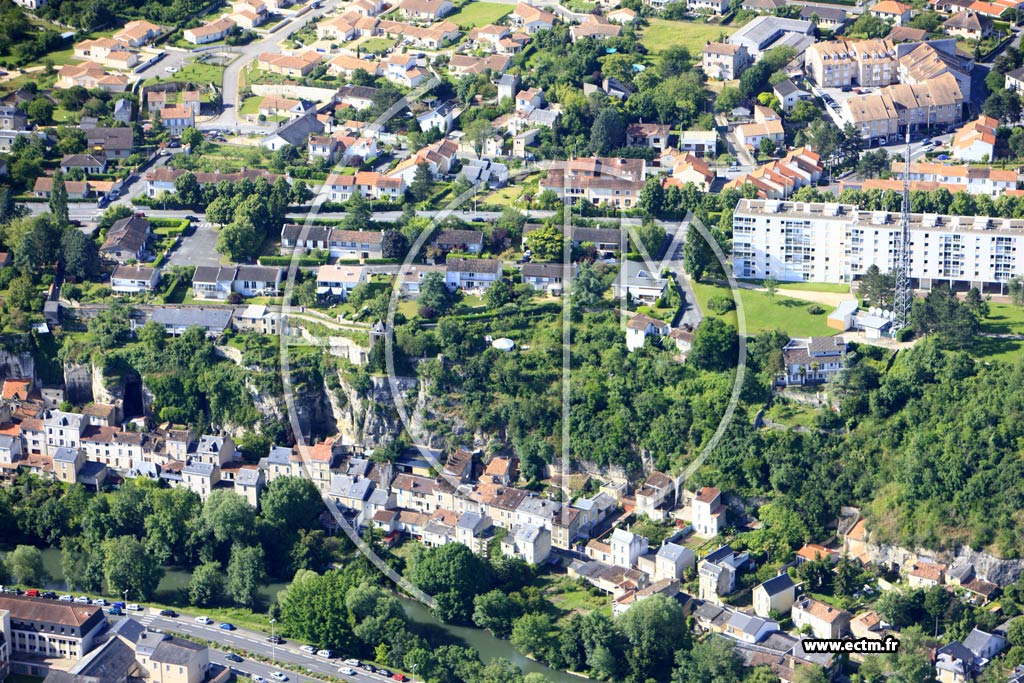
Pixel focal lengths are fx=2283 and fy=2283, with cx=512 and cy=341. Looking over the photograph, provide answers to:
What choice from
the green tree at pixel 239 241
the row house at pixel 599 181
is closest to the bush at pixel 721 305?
the row house at pixel 599 181

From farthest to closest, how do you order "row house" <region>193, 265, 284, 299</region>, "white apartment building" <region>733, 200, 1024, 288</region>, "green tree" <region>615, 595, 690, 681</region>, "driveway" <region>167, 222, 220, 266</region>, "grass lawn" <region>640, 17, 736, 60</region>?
"grass lawn" <region>640, 17, 736, 60</region>, "driveway" <region>167, 222, 220, 266</region>, "row house" <region>193, 265, 284, 299</region>, "white apartment building" <region>733, 200, 1024, 288</region>, "green tree" <region>615, 595, 690, 681</region>

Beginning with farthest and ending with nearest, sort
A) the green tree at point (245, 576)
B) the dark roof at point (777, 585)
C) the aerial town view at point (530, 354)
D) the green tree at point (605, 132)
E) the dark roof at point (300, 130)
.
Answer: the dark roof at point (300, 130), the green tree at point (605, 132), the green tree at point (245, 576), the aerial town view at point (530, 354), the dark roof at point (777, 585)

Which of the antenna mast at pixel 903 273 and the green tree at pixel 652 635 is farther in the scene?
the antenna mast at pixel 903 273

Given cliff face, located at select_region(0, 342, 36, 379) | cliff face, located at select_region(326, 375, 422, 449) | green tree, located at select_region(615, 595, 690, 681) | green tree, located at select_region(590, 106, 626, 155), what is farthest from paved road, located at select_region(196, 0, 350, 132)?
green tree, located at select_region(615, 595, 690, 681)

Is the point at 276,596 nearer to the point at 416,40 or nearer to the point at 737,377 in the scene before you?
the point at 737,377

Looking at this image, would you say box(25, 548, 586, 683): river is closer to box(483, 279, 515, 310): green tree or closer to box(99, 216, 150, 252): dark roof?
box(483, 279, 515, 310): green tree

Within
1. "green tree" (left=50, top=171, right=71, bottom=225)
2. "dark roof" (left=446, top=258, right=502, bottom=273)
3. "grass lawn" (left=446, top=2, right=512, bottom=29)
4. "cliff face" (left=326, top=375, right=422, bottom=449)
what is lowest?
"cliff face" (left=326, top=375, right=422, bottom=449)

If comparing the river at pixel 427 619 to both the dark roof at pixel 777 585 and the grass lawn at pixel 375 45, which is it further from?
the grass lawn at pixel 375 45

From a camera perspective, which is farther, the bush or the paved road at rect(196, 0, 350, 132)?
the paved road at rect(196, 0, 350, 132)
